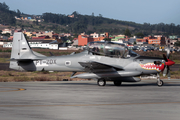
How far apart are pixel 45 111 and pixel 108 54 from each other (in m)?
11.7

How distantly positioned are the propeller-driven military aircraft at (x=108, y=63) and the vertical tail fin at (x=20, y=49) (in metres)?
0.76

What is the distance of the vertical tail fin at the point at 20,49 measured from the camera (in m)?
23.9

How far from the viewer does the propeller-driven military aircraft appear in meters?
20.6

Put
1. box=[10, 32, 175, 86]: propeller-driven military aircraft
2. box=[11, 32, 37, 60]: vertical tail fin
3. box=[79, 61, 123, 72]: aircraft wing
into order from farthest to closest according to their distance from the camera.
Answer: box=[11, 32, 37, 60]: vertical tail fin → box=[79, 61, 123, 72]: aircraft wing → box=[10, 32, 175, 86]: propeller-driven military aircraft

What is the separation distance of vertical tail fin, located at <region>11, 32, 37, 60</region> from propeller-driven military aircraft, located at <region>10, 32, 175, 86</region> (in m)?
0.76

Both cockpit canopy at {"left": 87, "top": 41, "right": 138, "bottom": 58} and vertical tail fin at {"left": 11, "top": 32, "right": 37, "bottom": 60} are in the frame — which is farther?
vertical tail fin at {"left": 11, "top": 32, "right": 37, "bottom": 60}

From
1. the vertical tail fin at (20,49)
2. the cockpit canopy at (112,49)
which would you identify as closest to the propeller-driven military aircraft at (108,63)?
the cockpit canopy at (112,49)

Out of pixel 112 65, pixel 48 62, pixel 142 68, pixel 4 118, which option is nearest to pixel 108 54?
pixel 112 65

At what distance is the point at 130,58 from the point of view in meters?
21.4

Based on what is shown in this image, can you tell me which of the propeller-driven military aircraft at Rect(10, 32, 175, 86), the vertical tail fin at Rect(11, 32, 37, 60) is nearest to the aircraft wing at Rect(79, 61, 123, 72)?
the propeller-driven military aircraft at Rect(10, 32, 175, 86)

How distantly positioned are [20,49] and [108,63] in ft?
25.1

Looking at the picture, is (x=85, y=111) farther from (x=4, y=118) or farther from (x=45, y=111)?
(x=4, y=118)

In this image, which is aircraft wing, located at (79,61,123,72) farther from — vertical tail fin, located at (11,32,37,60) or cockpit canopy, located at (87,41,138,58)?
vertical tail fin, located at (11,32,37,60)

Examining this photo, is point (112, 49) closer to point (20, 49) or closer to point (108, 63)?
point (108, 63)
